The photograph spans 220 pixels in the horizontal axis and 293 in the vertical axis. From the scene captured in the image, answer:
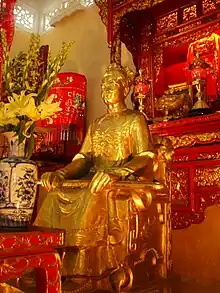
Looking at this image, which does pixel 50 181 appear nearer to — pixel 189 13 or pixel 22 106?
pixel 22 106

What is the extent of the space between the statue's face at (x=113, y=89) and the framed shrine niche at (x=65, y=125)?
1.20 meters

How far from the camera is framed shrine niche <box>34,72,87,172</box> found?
3145 millimetres

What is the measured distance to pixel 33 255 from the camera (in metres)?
1.13

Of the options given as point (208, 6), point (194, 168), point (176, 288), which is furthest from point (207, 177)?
point (208, 6)

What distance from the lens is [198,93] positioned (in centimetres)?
239

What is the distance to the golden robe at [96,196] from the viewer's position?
1.52 metres

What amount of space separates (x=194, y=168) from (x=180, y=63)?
40.0 inches

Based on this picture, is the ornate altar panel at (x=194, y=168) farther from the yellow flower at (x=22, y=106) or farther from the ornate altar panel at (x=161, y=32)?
the yellow flower at (x=22, y=106)

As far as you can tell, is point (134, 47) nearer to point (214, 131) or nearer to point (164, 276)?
point (214, 131)

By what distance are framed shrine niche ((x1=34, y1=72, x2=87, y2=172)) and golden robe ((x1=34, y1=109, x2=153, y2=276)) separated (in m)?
1.17

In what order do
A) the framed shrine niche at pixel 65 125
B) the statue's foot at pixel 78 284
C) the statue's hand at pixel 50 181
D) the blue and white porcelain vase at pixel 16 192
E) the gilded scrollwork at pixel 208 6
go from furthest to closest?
the framed shrine niche at pixel 65 125, the gilded scrollwork at pixel 208 6, the statue's hand at pixel 50 181, the statue's foot at pixel 78 284, the blue and white porcelain vase at pixel 16 192

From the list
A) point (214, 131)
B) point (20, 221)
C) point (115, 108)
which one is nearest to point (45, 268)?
point (20, 221)

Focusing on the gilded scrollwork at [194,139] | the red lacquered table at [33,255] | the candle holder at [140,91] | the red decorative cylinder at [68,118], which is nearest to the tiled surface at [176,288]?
the red lacquered table at [33,255]

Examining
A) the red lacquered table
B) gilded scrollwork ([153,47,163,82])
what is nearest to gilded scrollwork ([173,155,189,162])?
gilded scrollwork ([153,47,163,82])
